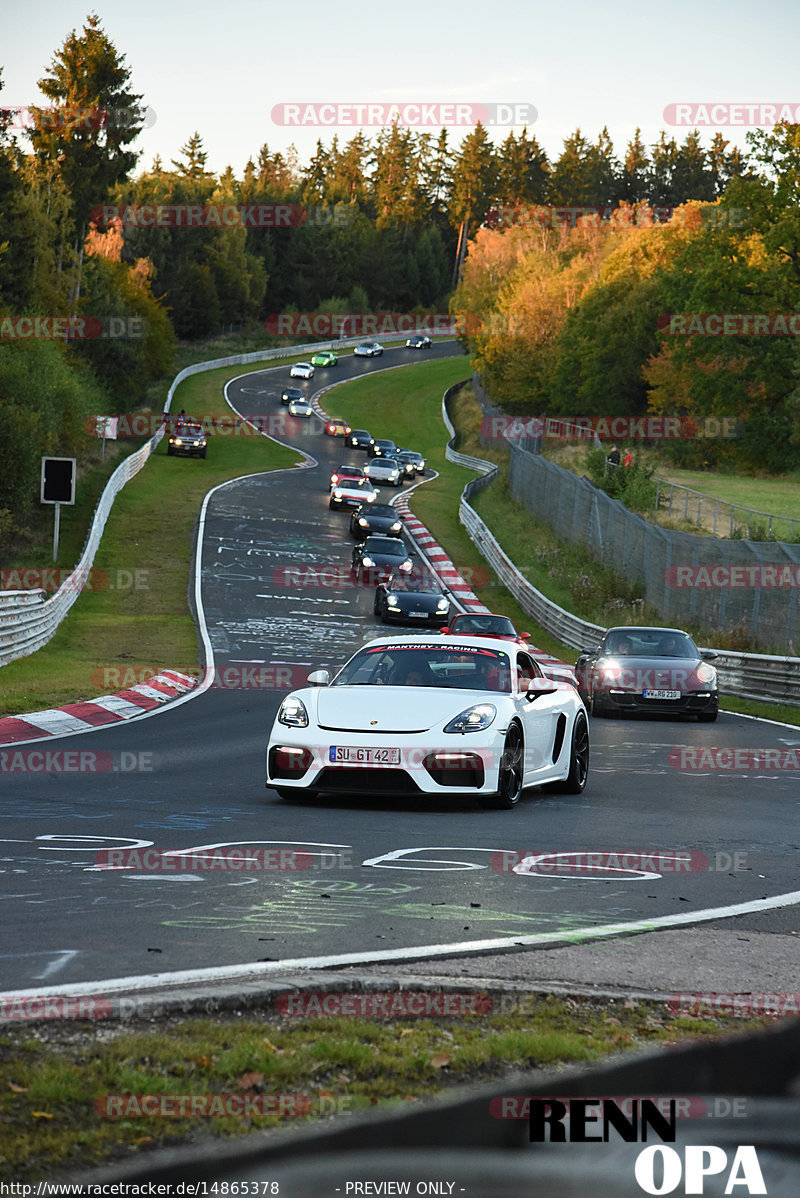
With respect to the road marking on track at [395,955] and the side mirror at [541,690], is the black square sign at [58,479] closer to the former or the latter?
the side mirror at [541,690]

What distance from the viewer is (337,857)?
8977 millimetres

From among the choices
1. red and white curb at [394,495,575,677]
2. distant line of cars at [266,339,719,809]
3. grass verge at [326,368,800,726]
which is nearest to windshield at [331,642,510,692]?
distant line of cars at [266,339,719,809]

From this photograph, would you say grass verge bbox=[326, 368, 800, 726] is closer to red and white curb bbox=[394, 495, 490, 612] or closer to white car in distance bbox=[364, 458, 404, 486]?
red and white curb bbox=[394, 495, 490, 612]

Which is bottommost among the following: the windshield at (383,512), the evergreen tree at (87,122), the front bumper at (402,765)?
the windshield at (383,512)

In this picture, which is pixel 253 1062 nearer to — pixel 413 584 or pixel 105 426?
pixel 413 584

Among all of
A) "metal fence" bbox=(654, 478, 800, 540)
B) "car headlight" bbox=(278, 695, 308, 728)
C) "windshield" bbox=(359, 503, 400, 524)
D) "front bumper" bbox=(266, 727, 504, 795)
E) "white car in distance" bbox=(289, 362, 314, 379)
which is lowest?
"windshield" bbox=(359, 503, 400, 524)

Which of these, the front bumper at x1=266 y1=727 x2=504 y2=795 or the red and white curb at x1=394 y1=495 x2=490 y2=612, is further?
the red and white curb at x1=394 y1=495 x2=490 y2=612

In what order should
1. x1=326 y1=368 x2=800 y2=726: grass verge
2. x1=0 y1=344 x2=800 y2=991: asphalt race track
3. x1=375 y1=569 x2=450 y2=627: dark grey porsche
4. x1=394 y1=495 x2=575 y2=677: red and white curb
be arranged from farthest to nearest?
x1=326 y1=368 x2=800 y2=726: grass verge → x1=375 y1=569 x2=450 y2=627: dark grey porsche → x1=394 y1=495 x2=575 y2=677: red and white curb → x1=0 y1=344 x2=800 y2=991: asphalt race track

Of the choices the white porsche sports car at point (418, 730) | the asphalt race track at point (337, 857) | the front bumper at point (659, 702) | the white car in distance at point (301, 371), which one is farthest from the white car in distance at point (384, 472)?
the white porsche sports car at point (418, 730)

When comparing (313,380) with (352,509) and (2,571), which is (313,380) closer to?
(352,509)

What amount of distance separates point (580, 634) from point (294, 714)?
23777 millimetres

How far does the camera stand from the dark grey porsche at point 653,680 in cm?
2255

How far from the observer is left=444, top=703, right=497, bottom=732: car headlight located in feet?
37.4

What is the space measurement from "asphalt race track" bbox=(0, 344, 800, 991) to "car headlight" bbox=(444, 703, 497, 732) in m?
0.69
